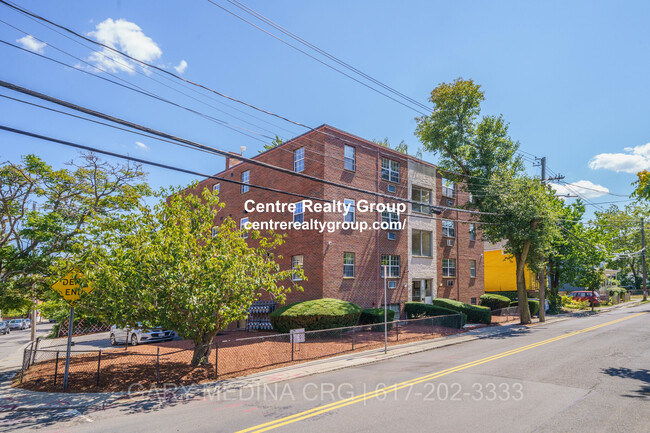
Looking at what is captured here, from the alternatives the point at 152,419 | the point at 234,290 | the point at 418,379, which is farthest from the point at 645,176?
the point at 152,419

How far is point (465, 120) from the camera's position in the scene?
29.2m

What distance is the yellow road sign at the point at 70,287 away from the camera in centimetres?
1192

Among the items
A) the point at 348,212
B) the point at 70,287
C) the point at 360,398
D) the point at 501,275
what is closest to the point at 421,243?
the point at 348,212

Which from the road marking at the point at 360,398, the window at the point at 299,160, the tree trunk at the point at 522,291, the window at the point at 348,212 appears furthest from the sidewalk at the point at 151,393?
the tree trunk at the point at 522,291

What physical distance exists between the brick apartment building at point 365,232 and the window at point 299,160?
7cm

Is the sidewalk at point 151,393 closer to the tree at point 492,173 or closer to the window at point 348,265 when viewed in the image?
the window at point 348,265

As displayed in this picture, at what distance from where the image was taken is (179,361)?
15023 mm

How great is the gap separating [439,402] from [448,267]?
82.5 feet

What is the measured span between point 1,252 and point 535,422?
1918 cm

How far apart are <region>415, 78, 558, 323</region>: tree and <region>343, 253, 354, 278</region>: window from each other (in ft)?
30.2

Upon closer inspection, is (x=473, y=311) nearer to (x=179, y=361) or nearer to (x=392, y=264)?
(x=392, y=264)

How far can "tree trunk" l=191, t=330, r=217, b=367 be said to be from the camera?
555 inches

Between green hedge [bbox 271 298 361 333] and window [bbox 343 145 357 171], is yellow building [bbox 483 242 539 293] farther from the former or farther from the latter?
green hedge [bbox 271 298 361 333]

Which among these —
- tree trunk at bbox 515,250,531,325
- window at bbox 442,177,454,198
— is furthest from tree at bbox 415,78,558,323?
window at bbox 442,177,454,198
